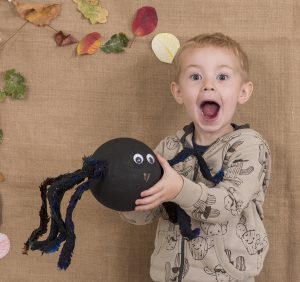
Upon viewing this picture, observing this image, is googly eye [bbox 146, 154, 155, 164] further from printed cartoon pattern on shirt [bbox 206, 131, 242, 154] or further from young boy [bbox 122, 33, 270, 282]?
printed cartoon pattern on shirt [bbox 206, 131, 242, 154]

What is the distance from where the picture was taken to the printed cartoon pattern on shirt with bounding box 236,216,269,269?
111 cm

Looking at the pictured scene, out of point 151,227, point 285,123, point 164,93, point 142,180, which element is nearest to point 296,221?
point 285,123

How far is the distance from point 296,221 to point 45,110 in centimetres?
76

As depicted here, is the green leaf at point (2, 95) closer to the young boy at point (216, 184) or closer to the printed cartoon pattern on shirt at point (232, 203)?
the young boy at point (216, 184)

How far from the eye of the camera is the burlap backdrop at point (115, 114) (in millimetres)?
1462

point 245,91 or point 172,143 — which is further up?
point 245,91

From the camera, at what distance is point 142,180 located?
0.94 meters

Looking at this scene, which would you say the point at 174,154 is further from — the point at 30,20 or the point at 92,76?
the point at 30,20

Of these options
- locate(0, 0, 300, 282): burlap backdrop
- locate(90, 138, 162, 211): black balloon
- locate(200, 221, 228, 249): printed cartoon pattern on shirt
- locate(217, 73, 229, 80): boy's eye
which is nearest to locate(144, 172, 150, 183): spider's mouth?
locate(90, 138, 162, 211): black balloon

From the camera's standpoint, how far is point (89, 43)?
147 centimetres

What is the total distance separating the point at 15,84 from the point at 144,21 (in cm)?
40

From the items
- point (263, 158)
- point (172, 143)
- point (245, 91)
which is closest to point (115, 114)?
point (172, 143)

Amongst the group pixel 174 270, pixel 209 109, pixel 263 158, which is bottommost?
pixel 174 270

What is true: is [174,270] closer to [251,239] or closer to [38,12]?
[251,239]
